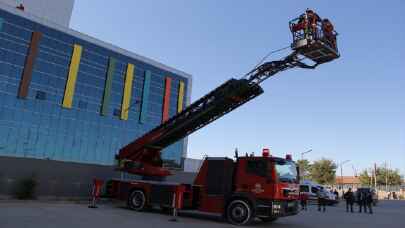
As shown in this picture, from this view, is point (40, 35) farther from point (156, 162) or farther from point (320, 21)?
point (320, 21)

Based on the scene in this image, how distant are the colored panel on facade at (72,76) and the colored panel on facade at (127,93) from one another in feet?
25.5

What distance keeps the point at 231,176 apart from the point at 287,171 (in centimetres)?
A: 212

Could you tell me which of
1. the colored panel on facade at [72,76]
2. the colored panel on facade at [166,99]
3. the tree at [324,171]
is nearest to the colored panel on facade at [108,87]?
the colored panel on facade at [72,76]

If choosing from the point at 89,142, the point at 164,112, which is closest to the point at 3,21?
the point at 89,142

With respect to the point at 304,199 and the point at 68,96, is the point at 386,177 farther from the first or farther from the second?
the point at 68,96

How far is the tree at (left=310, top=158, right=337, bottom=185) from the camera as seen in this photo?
65.9 metres

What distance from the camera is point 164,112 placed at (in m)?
54.7

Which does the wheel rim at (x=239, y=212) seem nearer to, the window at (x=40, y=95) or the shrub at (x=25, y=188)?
the shrub at (x=25, y=188)

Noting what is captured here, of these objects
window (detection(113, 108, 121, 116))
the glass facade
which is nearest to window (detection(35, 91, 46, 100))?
the glass facade

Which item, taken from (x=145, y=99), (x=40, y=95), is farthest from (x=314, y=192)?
(x=40, y=95)

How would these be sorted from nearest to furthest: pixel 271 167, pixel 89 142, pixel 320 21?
1. pixel 271 167
2. pixel 320 21
3. pixel 89 142

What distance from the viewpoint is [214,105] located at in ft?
46.9

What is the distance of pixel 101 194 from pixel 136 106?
36390 millimetres

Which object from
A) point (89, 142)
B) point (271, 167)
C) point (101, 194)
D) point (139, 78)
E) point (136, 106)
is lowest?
point (101, 194)
